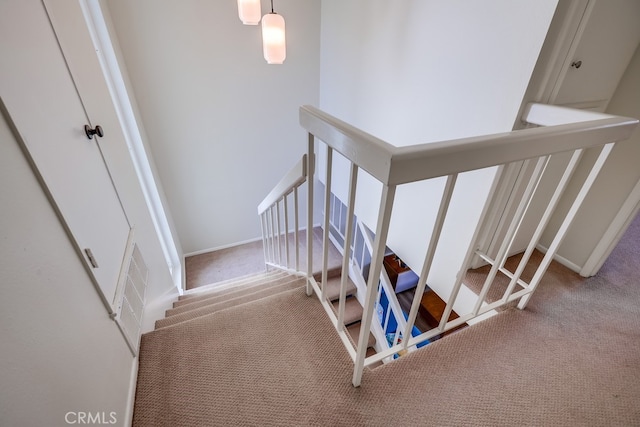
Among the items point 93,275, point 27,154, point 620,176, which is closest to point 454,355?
point 620,176

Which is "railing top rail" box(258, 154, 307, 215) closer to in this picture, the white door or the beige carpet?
the beige carpet

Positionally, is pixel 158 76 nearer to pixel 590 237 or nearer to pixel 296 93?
pixel 296 93

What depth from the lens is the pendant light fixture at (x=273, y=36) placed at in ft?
6.35

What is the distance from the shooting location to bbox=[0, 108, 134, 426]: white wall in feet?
1.91

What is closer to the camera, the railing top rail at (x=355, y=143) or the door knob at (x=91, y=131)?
the railing top rail at (x=355, y=143)

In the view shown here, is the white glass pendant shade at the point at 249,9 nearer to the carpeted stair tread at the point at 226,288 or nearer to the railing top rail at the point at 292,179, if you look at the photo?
the railing top rail at the point at 292,179

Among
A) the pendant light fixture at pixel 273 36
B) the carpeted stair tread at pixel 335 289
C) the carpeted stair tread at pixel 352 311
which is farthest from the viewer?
the carpeted stair tread at pixel 335 289

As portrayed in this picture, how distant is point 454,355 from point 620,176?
132 centimetres

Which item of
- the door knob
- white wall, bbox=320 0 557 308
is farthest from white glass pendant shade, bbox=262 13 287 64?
the door knob

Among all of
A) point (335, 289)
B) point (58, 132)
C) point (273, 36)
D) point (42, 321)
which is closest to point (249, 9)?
point (273, 36)

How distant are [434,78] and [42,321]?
2023 millimetres

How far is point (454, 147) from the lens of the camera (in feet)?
1.90

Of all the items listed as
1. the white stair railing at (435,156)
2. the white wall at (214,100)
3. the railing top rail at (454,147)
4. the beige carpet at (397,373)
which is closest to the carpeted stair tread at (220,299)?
the beige carpet at (397,373)

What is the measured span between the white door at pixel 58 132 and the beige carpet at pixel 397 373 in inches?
16.6
